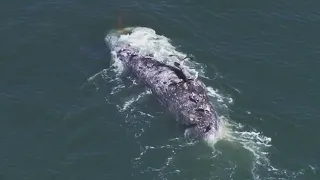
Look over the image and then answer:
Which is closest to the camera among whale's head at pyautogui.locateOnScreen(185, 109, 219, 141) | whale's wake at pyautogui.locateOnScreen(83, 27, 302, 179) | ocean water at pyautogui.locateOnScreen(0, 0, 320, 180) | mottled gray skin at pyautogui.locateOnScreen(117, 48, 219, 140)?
whale's wake at pyautogui.locateOnScreen(83, 27, 302, 179)

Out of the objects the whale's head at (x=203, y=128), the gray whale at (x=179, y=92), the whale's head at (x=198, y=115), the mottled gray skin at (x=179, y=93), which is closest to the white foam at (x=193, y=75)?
the whale's head at (x=203, y=128)

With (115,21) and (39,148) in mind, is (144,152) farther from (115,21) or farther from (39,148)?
(115,21)

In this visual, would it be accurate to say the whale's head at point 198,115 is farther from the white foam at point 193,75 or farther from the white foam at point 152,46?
the white foam at point 152,46

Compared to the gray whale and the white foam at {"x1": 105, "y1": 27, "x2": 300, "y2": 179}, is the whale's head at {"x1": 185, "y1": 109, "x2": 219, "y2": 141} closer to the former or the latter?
the gray whale

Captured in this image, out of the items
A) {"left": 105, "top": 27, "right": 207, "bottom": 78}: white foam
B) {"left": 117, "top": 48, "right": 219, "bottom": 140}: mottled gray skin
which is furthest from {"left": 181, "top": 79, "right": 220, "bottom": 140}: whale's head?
{"left": 105, "top": 27, "right": 207, "bottom": 78}: white foam

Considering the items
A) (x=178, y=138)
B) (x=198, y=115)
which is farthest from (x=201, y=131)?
(x=178, y=138)

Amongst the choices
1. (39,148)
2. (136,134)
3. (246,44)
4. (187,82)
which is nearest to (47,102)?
(39,148)
